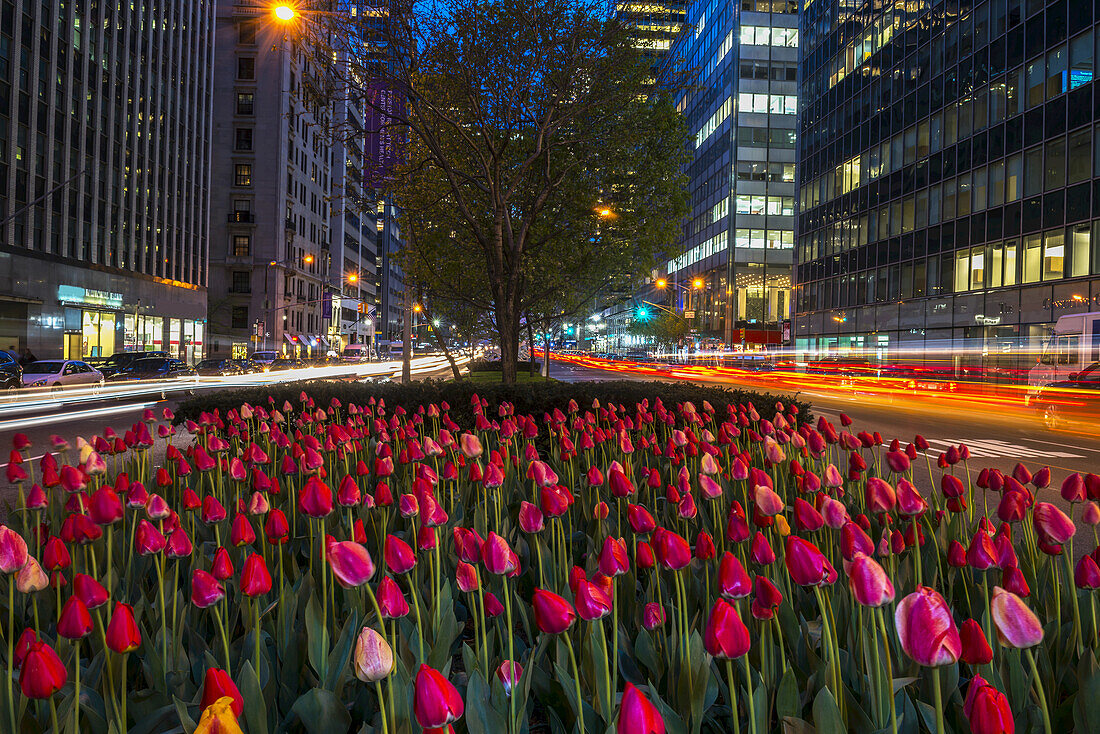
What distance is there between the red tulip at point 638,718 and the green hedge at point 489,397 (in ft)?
28.8

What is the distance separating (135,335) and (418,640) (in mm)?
61605

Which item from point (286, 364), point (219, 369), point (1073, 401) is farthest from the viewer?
point (286, 364)

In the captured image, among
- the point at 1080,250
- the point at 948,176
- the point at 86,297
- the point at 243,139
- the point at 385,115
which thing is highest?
the point at 243,139

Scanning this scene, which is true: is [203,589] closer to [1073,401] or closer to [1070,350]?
[1073,401]

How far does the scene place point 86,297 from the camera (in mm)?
48531

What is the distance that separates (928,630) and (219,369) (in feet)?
148

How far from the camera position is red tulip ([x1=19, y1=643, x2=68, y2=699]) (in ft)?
5.77

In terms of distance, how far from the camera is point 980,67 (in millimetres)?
40219

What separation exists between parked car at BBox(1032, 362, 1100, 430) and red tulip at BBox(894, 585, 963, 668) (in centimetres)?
1919

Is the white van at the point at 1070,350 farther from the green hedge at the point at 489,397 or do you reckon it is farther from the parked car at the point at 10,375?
the parked car at the point at 10,375

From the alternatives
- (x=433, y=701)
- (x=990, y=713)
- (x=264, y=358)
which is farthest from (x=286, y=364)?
(x=990, y=713)

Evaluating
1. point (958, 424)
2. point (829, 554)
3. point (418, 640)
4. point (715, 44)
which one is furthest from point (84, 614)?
point (715, 44)

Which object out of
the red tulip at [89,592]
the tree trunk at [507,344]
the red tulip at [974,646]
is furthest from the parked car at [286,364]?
the red tulip at [974,646]

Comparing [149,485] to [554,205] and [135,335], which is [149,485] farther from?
[135,335]
